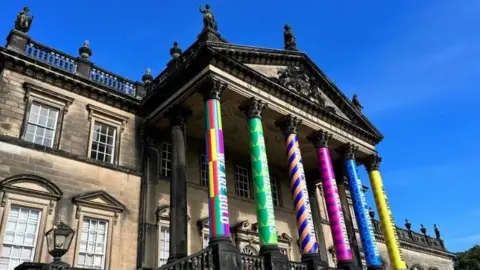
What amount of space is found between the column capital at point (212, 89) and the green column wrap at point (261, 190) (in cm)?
186

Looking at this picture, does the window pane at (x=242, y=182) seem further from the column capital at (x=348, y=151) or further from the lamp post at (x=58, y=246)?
the lamp post at (x=58, y=246)

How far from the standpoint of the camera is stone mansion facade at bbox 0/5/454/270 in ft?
45.8

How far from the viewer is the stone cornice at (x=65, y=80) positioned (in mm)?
15367

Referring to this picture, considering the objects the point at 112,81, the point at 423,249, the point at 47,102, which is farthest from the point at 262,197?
the point at 423,249

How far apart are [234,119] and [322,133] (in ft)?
14.3

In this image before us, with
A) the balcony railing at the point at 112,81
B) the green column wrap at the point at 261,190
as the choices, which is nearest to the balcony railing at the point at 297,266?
the green column wrap at the point at 261,190

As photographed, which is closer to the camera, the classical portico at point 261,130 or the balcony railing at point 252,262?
the balcony railing at point 252,262

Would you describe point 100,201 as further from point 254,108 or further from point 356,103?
point 356,103

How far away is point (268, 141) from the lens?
21.6 metres

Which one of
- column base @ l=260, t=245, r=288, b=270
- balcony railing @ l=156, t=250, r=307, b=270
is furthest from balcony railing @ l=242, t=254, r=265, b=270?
column base @ l=260, t=245, r=288, b=270

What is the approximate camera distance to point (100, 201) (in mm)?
15648

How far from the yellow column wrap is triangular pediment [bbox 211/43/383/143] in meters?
2.51

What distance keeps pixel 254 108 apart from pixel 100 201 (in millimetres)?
7112

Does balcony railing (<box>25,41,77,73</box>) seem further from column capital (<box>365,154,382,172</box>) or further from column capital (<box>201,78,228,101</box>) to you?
column capital (<box>365,154,382,172</box>)
